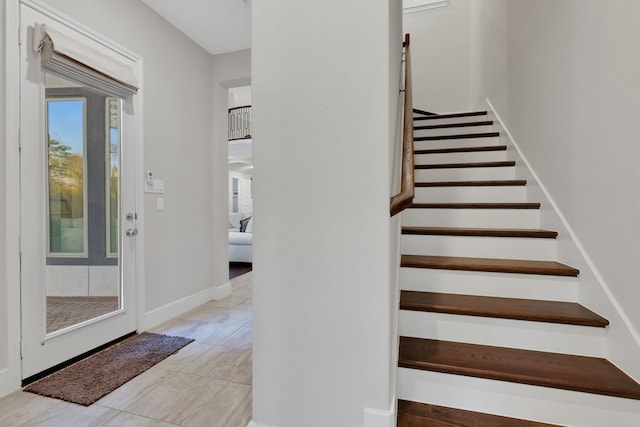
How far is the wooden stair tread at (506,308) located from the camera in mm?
1442

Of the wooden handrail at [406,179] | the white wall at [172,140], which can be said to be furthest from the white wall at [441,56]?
the wooden handrail at [406,179]

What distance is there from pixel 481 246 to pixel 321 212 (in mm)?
1333

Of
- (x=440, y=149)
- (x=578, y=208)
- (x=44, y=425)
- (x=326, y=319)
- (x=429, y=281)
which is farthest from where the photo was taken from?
(x=440, y=149)

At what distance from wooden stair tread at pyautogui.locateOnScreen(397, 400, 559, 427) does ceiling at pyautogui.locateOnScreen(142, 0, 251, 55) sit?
3220 millimetres

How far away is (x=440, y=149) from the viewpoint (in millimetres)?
2922

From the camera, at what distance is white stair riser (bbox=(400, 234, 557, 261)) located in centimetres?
192

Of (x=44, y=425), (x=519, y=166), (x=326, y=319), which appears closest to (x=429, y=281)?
(x=326, y=319)

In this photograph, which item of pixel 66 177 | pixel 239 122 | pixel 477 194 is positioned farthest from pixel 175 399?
pixel 239 122

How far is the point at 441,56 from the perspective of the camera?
4652 mm

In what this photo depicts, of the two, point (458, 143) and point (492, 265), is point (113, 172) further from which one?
point (458, 143)

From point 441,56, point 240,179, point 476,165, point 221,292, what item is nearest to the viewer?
point 476,165

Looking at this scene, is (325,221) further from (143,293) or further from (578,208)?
(143,293)

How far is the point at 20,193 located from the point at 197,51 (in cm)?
229

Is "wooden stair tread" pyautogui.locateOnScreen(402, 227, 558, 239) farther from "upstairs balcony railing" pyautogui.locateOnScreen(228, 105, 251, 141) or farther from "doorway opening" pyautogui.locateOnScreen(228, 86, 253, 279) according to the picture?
"upstairs balcony railing" pyautogui.locateOnScreen(228, 105, 251, 141)
